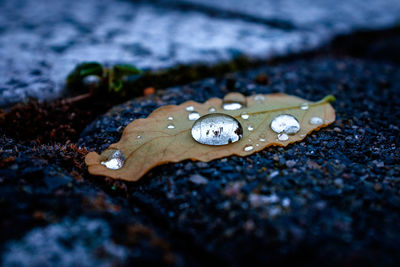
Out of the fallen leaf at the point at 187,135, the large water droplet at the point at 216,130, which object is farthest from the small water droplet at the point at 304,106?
the large water droplet at the point at 216,130

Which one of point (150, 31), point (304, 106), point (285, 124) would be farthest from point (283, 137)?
point (150, 31)

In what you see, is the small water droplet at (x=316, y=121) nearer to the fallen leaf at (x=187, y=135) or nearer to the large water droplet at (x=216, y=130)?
the fallen leaf at (x=187, y=135)

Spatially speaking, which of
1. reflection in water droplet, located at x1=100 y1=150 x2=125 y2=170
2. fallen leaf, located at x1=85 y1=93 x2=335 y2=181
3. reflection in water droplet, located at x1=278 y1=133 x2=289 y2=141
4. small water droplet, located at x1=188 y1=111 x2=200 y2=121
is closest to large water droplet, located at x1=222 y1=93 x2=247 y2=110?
fallen leaf, located at x1=85 y1=93 x2=335 y2=181

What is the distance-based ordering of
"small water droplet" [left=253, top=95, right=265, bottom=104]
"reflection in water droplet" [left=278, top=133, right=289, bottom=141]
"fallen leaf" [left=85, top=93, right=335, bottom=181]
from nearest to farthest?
1. "fallen leaf" [left=85, top=93, right=335, bottom=181]
2. "reflection in water droplet" [left=278, top=133, right=289, bottom=141]
3. "small water droplet" [left=253, top=95, right=265, bottom=104]

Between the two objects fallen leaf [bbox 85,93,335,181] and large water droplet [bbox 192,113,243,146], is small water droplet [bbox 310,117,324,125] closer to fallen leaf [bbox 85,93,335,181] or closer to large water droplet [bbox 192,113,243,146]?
fallen leaf [bbox 85,93,335,181]

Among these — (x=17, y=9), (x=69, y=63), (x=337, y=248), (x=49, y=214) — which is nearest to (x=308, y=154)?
(x=337, y=248)

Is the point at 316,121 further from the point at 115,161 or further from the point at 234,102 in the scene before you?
the point at 115,161
